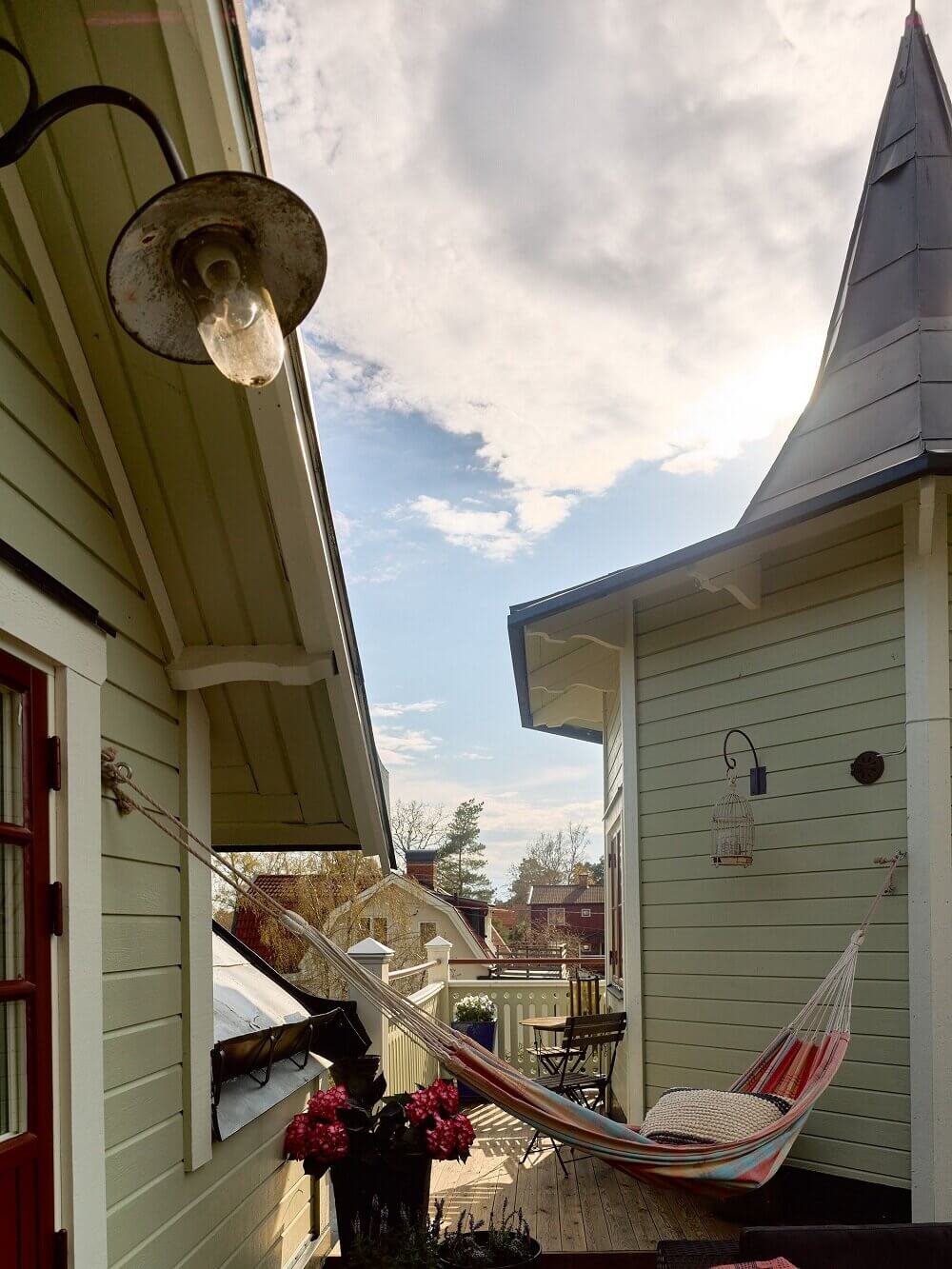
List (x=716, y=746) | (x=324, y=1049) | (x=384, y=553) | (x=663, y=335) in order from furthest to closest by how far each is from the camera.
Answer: (x=384, y=553)
(x=663, y=335)
(x=716, y=746)
(x=324, y=1049)

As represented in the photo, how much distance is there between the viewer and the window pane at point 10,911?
163 cm

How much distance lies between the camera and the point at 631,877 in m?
4.81

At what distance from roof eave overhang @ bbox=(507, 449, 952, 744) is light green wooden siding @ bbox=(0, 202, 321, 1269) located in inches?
88.9

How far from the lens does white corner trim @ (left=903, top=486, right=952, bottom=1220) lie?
3.31 meters

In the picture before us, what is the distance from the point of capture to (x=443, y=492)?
12.6 m

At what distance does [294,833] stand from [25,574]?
1953 millimetres

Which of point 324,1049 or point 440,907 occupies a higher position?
point 324,1049

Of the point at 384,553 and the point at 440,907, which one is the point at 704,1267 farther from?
the point at 440,907

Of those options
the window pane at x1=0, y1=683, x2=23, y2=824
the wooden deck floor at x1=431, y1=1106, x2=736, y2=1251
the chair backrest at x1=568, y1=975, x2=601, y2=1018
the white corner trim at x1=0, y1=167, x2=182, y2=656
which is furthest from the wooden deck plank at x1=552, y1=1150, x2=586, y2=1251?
the window pane at x1=0, y1=683, x2=23, y2=824

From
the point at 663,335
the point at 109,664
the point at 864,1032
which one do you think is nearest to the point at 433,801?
the point at 663,335

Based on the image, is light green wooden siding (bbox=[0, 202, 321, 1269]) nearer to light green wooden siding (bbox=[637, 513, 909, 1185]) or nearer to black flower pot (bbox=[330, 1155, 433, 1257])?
black flower pot (bbox=[330, 1155, 433, 1257])

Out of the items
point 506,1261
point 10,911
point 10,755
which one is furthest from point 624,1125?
point 10,755

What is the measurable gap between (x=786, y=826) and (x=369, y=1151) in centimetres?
192

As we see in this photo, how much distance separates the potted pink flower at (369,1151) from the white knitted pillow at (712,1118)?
76 centimetres
